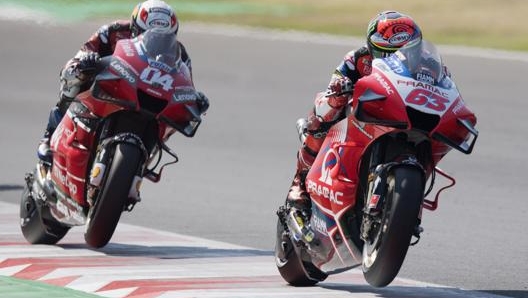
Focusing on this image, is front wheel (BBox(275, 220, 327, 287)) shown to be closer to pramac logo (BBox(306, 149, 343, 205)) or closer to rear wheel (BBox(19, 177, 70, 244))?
pramac logo (BBox(306, 149, 343, 205))

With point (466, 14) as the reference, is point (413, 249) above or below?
above

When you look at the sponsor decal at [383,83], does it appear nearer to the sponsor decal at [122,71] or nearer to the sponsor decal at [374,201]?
the sponsor decal at [374,201]

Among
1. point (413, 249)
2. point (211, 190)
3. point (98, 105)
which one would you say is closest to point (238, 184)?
point (211, 190)

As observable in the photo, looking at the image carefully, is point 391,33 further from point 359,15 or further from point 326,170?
point 359,15

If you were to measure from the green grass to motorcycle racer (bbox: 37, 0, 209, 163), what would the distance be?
11241 mm

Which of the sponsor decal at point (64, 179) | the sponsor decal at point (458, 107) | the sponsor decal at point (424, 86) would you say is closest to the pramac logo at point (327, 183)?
the sponsor decal at point (424, 86)

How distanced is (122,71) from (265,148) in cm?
648

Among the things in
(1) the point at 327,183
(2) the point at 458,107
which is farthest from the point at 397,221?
(1) the point at 327,183

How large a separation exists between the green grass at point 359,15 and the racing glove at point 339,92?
13.2 m

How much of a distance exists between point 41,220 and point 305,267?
6.74 feet

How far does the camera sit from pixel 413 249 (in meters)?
9.00

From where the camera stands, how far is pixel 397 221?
6.02 metres

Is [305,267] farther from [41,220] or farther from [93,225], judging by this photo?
[41,220]

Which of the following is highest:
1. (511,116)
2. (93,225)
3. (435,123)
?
(435,123)
